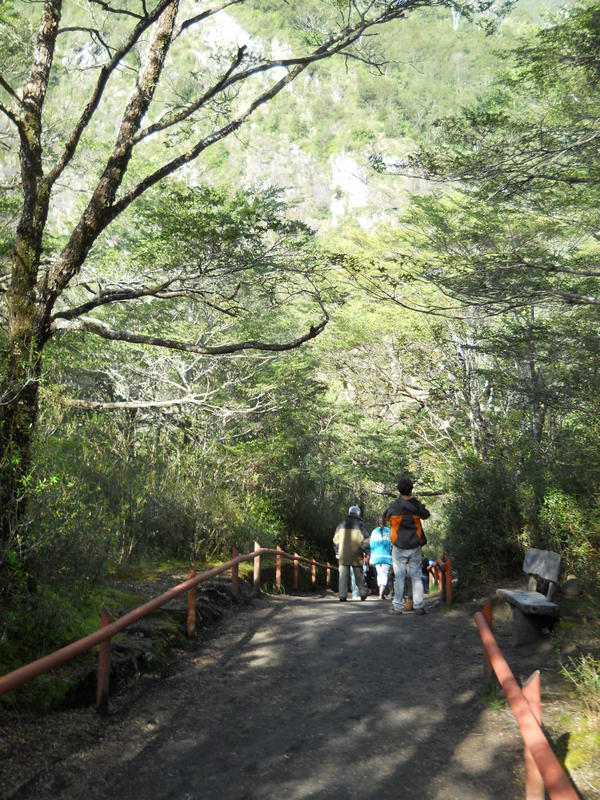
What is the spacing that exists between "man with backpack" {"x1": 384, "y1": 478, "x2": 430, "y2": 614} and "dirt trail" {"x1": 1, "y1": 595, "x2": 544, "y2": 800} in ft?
6.73

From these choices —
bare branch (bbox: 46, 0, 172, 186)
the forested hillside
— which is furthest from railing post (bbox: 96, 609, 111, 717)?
bare branch (bbox: 46, 0, 172, 186)

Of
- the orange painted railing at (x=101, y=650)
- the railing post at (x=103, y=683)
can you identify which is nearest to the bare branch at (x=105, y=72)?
the orange painted railing at (x=101, y=650)

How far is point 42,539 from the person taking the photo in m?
5.86

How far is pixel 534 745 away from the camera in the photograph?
2.46 meters

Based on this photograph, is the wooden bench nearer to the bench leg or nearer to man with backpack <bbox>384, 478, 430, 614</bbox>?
the bench leg

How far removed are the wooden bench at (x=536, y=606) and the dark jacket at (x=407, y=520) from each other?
2369 mm

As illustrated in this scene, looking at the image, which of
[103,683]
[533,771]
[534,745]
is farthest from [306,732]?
[534,745]

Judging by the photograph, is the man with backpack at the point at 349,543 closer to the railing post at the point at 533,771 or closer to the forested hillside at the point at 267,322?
the forested hillside at the point at 267,322

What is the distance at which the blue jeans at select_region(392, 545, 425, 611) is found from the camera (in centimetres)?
962

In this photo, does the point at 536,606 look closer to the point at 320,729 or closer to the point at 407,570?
the point at 320,729

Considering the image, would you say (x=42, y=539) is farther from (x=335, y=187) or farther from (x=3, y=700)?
(x=335, y=187)

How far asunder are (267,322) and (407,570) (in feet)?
37.3

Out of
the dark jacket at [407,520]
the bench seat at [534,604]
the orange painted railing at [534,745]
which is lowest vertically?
the bench seat at [534,604]

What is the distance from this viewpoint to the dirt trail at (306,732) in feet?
12.9
